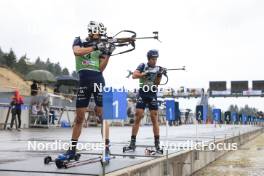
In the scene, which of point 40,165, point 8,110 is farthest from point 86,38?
Answer: point 8,110

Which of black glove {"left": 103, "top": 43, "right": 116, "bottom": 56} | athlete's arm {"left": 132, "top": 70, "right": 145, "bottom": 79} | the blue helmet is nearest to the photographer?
black glove {"left": 103, "top": 43, "right": 116, "bottom": 56}

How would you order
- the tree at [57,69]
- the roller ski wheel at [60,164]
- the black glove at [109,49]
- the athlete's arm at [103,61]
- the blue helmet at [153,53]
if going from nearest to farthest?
the roller ski wheel at [60,164] < the black glove at [109,49] < the athlete's arm at [103,61] < the blue helmet at [153,53] < the tree at [57,69]

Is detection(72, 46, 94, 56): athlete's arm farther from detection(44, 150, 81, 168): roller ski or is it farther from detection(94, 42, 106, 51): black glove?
detection(44, 150, 81, 168): roller ski

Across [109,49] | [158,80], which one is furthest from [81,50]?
[158,80]

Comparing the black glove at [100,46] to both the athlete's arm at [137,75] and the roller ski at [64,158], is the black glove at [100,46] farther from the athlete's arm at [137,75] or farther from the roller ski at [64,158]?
the athlete's arm at [137,75]

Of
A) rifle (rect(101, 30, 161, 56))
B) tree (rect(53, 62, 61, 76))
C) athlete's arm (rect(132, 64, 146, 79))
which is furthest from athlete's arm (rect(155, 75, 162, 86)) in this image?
tree (rect(53, 62, 61, 76))

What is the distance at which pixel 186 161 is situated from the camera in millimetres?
9656

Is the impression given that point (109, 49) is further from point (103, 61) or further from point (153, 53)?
point (153, 53)

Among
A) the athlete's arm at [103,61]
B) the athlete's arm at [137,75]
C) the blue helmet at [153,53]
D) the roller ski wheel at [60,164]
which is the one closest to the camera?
the roller ski wheel at [60,164]

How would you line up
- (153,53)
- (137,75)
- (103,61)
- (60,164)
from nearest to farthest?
(60,164), (103,61), (137,75), (153,53)

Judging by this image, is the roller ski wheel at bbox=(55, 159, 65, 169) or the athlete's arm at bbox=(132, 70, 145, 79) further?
the athlete's arm at bbox=(132, 70, 145, 79)

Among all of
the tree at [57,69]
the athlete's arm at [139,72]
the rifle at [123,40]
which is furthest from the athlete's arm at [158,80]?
the tree at [57,69]

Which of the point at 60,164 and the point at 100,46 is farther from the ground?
the point at 100,46

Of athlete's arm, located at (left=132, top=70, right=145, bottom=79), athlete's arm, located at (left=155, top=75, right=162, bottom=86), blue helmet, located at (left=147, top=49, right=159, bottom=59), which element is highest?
blue helmet, located at (left=147, top=49, right=159, bottom=59)
